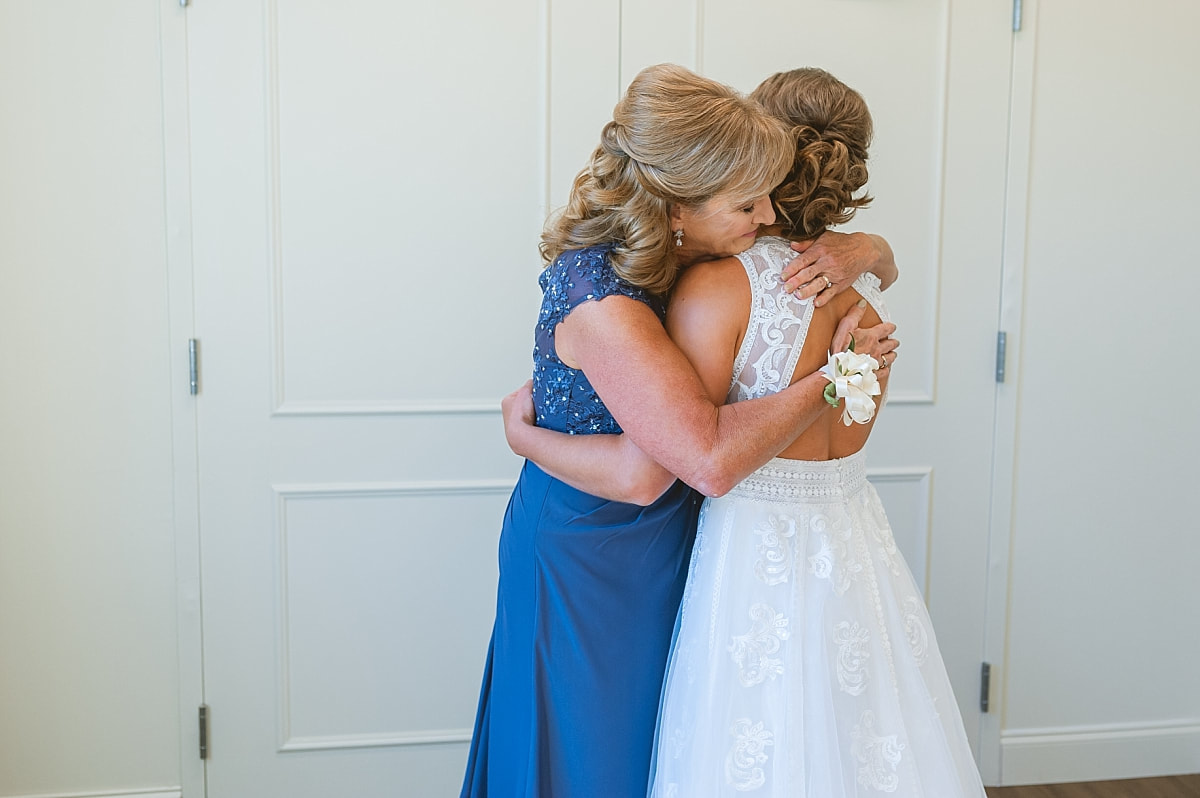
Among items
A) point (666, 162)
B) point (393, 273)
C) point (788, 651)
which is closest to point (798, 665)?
point (788, 651)

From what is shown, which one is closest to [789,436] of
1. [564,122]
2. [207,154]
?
[564,122]

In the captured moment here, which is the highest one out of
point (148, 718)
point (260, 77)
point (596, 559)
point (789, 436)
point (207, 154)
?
point (260, 77)

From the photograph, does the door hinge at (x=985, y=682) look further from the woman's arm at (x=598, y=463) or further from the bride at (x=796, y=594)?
the woman's arm at (x=598, y=463)

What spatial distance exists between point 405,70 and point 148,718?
1571mm

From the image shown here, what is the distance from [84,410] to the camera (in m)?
2.31

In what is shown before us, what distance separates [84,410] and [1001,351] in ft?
7.08

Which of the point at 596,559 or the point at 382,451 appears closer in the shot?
the point at 596,559

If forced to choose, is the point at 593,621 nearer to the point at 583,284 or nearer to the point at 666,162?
the point at 583,284

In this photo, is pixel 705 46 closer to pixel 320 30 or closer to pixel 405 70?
pixel 405 70

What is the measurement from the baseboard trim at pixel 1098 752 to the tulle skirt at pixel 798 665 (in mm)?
1266

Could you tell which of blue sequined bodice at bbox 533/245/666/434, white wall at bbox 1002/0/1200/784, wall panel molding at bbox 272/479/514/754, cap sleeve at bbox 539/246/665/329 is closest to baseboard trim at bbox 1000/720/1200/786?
white wall at bbox 1002/0/1200/784

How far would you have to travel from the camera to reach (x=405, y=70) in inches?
91.7

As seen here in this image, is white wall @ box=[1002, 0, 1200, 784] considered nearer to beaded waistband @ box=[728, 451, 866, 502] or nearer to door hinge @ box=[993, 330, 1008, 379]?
door hinge @ box=[993, 330, 1008, 379]

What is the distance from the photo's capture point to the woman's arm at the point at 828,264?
1.55 metres
